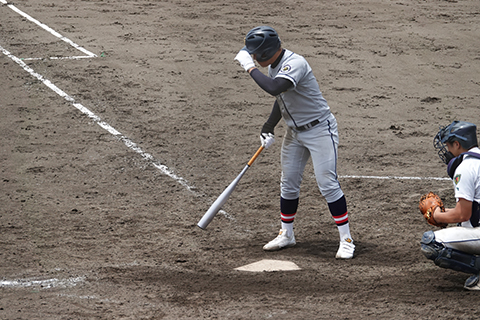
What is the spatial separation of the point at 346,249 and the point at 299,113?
4.43ft

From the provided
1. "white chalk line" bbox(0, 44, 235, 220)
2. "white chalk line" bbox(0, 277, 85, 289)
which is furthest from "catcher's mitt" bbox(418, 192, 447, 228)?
"white chalk line" bbox(0, 277, 85, 289)

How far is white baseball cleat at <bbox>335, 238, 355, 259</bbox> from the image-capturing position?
17.5ft

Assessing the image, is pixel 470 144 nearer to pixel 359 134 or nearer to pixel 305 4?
pixel 359 134

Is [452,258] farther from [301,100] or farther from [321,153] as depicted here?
[301,100]

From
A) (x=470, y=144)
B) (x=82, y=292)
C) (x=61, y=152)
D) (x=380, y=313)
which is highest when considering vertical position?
(x=470, y=144)

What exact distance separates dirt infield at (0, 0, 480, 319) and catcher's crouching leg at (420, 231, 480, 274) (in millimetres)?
246

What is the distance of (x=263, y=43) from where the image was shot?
5055mm

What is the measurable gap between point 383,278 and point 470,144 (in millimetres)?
1354

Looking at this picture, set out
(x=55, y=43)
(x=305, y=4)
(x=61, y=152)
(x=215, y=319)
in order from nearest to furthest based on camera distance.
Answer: (x=215, y=319), (x=61, y=152), (x=55, y=43), (x=305, y=4)

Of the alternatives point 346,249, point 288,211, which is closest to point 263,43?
point 288,211

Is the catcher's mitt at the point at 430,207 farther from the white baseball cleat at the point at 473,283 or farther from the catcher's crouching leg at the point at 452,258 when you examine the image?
the white baseball cleat at the point at 473,283

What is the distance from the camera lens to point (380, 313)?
4.24 metres

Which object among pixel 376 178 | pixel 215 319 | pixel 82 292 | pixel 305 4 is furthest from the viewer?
pixel 305 4

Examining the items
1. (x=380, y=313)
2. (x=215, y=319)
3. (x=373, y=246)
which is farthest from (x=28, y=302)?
(x=373, y=246)
